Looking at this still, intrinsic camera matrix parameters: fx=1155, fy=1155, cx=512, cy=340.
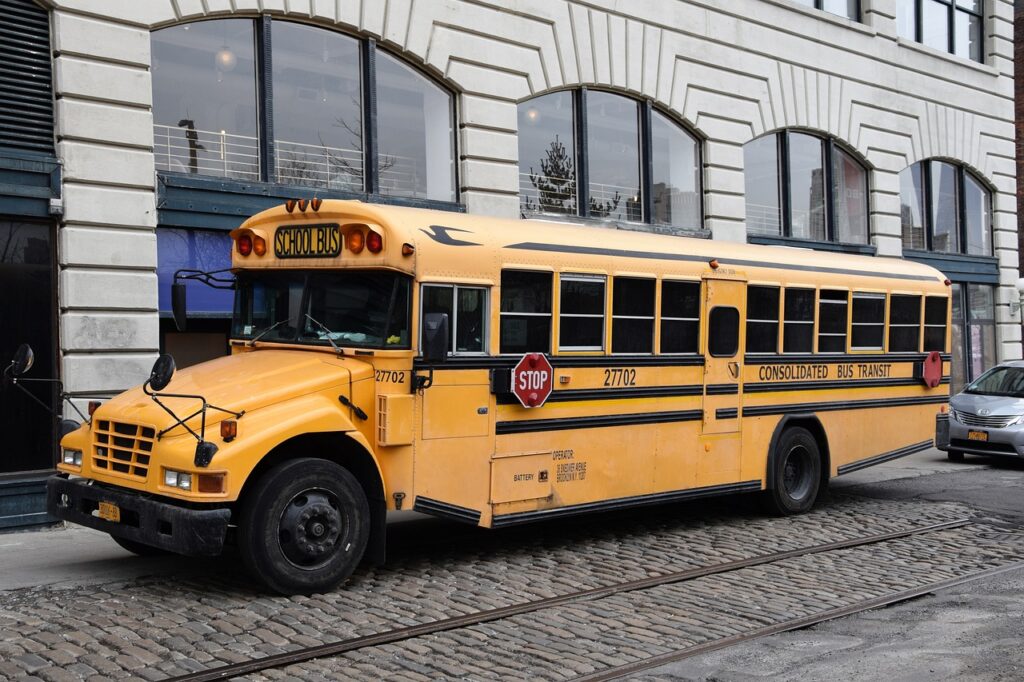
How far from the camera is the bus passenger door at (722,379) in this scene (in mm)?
11188

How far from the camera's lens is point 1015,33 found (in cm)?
3075

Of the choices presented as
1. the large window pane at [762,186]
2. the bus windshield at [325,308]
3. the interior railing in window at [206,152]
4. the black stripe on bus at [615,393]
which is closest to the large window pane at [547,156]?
the large window pane at [762,186]

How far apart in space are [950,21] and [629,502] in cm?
1888

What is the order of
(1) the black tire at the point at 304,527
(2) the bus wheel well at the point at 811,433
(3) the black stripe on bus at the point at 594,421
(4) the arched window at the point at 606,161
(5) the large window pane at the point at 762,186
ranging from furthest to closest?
(5) the large window pane at the point at 762,186 → (4) the arched window at the point at 606,161 → (2) the bus wheel well at the point at 811,433 → (3) the black stripe on bus at the point at 594,421 → (1) the black tire at the point at 304,527

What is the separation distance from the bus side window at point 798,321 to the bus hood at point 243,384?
519 centimetres

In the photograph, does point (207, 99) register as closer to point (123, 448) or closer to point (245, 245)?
point (245, 245)

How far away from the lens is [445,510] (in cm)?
896

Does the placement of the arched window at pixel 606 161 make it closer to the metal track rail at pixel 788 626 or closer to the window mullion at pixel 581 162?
the window mullion at pixel 581 162

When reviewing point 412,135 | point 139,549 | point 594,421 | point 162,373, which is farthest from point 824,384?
point 162,373

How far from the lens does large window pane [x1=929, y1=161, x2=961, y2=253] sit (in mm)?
24531

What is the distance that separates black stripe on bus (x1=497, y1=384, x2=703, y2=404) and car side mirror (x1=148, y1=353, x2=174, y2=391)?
265 cm

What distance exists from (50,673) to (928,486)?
463 inches

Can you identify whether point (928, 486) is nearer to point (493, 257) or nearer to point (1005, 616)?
point (1005, 616)

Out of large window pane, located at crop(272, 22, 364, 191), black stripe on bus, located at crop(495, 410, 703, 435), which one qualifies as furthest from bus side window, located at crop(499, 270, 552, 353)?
large window pane, located at crop(272, 22, 364, 191)
